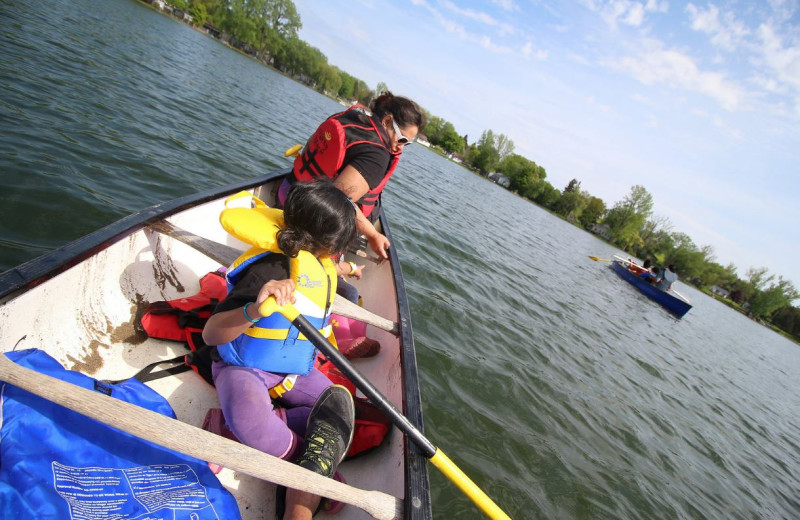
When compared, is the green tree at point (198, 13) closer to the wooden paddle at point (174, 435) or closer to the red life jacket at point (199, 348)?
the red life jacket at point (199, 348)

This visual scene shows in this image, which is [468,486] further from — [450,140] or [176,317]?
[450,140]

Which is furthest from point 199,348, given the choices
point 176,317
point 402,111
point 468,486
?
point 402,111

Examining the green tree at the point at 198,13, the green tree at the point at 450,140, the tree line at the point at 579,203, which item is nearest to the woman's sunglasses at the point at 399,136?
the tree line at the point at 579,203

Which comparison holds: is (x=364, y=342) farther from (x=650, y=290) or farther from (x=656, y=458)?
(x=650, y=290)

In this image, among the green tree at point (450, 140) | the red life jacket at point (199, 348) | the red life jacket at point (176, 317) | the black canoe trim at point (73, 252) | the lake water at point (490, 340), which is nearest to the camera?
the black canoe trim at point (73, 252)

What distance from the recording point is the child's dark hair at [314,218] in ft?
6.56

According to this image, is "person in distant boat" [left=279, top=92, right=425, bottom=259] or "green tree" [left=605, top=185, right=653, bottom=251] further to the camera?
"green tree" [left=605, top=185, right=653, bottom=251]

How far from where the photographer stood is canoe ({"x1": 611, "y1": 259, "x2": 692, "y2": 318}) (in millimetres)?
18016

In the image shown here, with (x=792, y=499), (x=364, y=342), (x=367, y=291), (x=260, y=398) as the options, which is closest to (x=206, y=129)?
(x=367, y=291)

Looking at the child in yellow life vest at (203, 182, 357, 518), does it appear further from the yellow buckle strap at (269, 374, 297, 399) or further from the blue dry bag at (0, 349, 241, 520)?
the blue dry bag at (0, 349, 241, 520)

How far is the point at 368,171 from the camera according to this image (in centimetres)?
327

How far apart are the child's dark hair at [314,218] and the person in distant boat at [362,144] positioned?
1.12 metres

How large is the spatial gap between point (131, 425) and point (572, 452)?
457 cm

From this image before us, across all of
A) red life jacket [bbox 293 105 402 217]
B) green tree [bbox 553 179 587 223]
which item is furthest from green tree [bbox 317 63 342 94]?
red life jacket [bbox 293 105 402 217]
